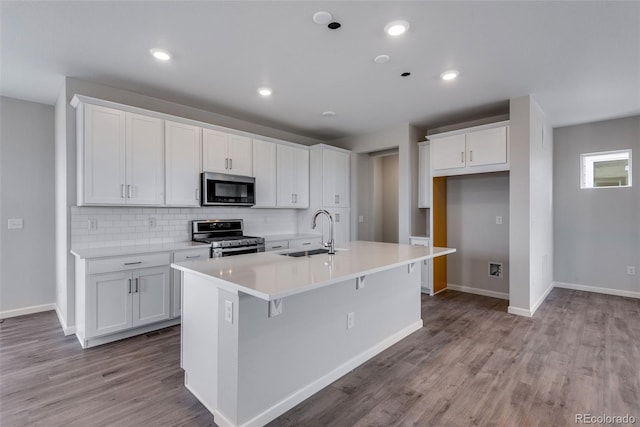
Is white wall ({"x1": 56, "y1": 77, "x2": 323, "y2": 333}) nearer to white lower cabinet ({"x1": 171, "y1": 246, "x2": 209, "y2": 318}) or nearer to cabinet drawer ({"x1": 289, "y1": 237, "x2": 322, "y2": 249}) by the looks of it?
white lower cabinet ({"x1": 171, "y1": 246, "x2": 209, "y2": 318})

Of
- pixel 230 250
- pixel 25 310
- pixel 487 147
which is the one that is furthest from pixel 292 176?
pixel 25 310

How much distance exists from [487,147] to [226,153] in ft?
11.2

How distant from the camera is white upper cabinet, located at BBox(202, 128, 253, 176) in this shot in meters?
3.93

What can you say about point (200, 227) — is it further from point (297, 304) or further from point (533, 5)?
point (533, 5)

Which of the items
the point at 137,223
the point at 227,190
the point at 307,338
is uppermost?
the point at 227,190

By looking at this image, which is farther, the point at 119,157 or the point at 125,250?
the point at 119,157

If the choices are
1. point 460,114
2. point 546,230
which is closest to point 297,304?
point 460,114

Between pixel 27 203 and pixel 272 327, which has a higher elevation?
pixel 27 203

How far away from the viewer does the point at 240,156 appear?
4285 millimetres

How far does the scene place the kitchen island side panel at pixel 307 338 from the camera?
1.79 m

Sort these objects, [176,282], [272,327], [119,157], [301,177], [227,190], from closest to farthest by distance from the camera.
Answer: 1. [272,327]
2. [119,157]
3. [176,282]
4. [227,190]
5. [301,177]

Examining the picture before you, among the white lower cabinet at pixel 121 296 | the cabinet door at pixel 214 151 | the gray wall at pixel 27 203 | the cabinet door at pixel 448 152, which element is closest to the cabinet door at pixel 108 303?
the white lower cabinet at pixel 121 296

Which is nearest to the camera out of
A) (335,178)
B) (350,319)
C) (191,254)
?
(350,319)

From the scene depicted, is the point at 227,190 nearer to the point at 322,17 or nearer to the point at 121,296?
the point at 121,296
